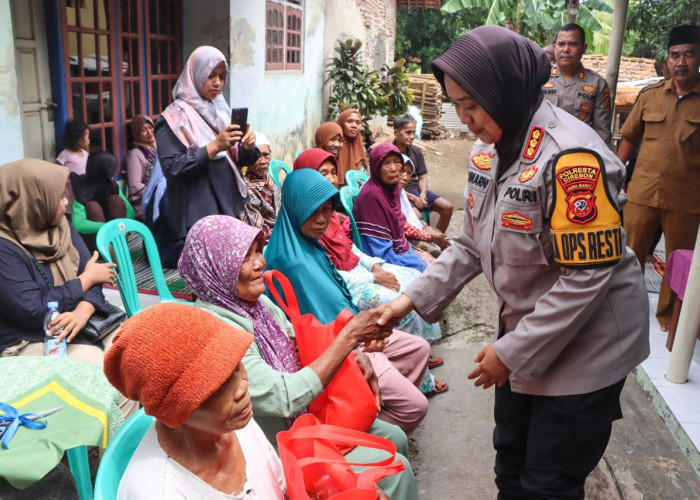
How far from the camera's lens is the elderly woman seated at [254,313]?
2213 mm

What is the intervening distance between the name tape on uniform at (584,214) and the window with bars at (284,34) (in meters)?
6.96

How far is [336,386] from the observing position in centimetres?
248

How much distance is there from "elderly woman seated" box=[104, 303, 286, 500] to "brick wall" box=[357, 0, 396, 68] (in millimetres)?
12335

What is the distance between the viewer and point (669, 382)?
3.75 metres

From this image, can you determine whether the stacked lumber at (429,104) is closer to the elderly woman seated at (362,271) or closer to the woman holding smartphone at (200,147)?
the elderly woman seated at (362,271)

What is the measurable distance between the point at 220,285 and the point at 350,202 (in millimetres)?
2978

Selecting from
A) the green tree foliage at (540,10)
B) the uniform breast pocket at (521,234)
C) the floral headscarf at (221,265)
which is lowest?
the floral headscarf at (221,265)

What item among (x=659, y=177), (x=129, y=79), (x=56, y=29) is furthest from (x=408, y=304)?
(x=129, y=79)

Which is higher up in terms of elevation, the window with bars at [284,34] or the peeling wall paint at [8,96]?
the window with bars at [284,34]

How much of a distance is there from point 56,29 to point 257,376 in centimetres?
403

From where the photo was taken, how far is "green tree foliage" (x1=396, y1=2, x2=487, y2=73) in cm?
2439

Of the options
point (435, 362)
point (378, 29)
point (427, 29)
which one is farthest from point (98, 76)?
point (427, 29)

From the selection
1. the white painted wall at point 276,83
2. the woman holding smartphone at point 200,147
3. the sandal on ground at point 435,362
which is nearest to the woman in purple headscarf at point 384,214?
the sandal on ground at point 435,362

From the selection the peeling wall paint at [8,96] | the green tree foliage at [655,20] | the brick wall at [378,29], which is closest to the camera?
the peeling wall paint at [8,96]
